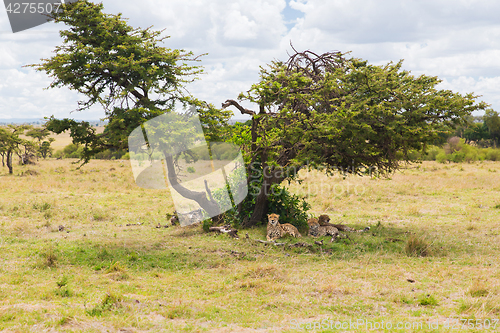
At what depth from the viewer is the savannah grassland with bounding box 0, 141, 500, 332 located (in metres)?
5.49

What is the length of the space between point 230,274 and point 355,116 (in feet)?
16.3

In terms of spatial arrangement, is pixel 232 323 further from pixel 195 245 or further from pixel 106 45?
pixel 106 45

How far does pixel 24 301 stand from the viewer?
237 inches

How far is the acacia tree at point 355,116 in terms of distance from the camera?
30.2 feet

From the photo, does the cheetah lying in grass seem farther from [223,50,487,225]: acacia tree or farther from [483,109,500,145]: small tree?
[483,109,500,145]: small tree

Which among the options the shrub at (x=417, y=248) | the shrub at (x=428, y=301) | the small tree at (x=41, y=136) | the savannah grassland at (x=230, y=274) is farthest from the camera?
the small tree at (x=41, y=136)

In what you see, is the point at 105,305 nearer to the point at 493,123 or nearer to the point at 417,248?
the point at 417,248

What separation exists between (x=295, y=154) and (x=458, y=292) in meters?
5.63

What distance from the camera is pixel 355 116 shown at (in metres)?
9.43

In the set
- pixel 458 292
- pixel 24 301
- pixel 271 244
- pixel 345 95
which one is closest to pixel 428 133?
pixel 345 95

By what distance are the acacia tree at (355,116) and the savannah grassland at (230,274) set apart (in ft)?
7.94

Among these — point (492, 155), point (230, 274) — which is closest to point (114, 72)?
point (230, 274)

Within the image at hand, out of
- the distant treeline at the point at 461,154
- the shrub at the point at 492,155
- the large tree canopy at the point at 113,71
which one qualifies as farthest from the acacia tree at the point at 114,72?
the shrub at the point at 492,155

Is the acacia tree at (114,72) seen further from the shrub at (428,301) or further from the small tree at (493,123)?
the small tree at (493,123)
